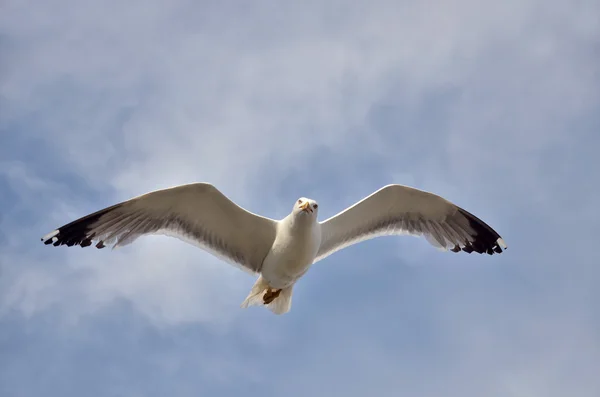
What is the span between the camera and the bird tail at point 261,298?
10656 mm

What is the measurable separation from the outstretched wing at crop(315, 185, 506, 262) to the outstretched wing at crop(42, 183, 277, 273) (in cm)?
92

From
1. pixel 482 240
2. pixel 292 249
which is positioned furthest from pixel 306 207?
pixel 482 240

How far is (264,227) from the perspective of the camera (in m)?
10.4

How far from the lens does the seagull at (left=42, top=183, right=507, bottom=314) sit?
10.1 metres

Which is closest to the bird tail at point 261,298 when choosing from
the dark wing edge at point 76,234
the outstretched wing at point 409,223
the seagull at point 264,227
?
the seagull at point 264,227

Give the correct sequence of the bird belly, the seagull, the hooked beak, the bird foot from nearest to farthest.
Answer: the hooked beak < the bird belly < the seagull < the bird foot

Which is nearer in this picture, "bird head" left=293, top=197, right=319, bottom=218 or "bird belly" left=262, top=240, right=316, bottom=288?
"bird head" left=293, top=197, right=319, bottom=218

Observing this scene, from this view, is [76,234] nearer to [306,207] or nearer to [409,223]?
[306,207]

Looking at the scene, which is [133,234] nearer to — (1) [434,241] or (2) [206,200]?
(2) [206,200]

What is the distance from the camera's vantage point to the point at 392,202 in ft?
35.6

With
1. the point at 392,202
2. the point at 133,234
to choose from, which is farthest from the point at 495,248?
the point at 133,234

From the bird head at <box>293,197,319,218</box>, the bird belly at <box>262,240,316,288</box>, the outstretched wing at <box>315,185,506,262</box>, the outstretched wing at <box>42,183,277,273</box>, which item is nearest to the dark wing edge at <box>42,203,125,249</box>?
the outstretched wing at <box>42,183,277,273</box>

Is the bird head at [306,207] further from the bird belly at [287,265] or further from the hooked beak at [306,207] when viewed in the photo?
the bird belly at [287,265]

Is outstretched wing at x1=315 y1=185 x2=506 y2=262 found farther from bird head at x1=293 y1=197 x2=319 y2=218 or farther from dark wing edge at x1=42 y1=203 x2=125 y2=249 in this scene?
dark wing edge at x1=42 y1=203 x2=125 y2=249
